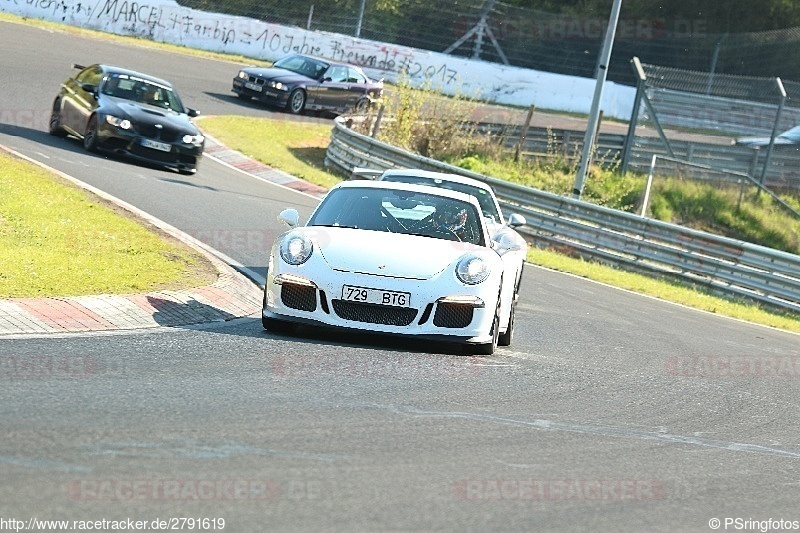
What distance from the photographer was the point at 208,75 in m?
35.6

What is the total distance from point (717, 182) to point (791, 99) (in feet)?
8.04

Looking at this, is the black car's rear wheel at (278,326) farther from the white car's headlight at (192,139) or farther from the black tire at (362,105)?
the black tire at (362,105)

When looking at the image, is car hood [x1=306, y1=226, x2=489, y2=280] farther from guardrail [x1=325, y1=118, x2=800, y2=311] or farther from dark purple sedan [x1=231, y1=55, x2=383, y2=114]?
dark purple sedan [x1=231, y1=55, x2=383, y2=114]

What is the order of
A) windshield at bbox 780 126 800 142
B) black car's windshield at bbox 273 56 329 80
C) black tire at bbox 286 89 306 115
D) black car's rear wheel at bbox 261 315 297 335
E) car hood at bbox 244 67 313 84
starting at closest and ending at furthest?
black car's rear wheel at bbox 261 315 297 335, windshield at bbox 780 126 800 142, car hood at bbox 244 67 313 84, black tire at bbox 286 89 306 115, black car's windshield at bbox 273 56 329 80

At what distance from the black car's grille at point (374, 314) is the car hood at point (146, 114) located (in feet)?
40.5

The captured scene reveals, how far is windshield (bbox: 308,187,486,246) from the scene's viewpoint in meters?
10.3

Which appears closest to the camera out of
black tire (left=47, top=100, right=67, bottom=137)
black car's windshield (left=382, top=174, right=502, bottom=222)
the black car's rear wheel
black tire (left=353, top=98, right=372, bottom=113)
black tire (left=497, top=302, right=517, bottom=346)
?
the black car's rear wheel

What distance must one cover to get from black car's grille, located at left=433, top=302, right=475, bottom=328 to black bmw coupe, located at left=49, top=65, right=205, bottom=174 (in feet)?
40.9

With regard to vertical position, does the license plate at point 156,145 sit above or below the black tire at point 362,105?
below

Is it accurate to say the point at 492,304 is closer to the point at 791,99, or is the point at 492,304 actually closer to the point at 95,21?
the point at 791,99

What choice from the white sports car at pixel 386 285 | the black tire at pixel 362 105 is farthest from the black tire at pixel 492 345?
the black tire at pixel 362 105

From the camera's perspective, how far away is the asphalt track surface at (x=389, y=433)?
16.8 feet

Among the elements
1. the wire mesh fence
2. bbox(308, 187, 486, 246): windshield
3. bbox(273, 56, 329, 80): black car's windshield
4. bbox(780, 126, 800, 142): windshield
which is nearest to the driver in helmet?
bbox(308, 187, 486, 246): windshield

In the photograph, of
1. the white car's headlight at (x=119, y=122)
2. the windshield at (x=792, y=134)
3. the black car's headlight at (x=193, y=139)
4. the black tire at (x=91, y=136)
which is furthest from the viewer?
the windshield at (x=792, y=134)
